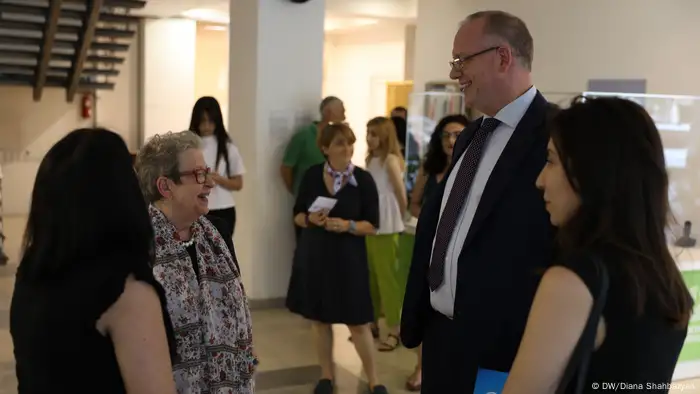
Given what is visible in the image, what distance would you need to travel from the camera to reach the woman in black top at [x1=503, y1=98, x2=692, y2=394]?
50.6 inches

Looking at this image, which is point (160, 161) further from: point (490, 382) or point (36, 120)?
point (36, 120)

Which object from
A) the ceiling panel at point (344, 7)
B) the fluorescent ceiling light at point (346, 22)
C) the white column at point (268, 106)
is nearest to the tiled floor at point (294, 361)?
the white column at point (268, 106)

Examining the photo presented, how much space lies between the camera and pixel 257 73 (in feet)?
18.4

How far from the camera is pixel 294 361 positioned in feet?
15.4

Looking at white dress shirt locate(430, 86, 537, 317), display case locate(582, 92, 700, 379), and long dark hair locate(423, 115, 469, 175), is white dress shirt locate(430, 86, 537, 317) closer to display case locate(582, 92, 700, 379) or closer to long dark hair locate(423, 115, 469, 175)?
long dark hair locate(423, 115, 469, 175)

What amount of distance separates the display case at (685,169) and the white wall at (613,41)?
4.93 feet

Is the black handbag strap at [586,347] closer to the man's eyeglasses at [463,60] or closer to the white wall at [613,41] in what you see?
the man's eyeglasses at [463,60]

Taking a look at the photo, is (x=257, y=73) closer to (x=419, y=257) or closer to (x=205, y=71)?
(x=419, y=257)

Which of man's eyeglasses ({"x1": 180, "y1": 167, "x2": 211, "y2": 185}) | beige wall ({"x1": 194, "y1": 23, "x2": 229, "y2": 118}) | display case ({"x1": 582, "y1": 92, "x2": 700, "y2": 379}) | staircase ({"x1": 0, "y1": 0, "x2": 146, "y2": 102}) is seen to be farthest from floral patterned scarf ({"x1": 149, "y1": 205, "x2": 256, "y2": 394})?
beige wall ({"x1": 194, "y1": 23, "x2": 229, "y2": 118})

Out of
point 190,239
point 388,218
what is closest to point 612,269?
point 190,239

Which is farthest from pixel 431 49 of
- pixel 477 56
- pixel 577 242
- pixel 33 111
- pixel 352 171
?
pixel 577 242

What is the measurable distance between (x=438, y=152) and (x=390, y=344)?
146 cm

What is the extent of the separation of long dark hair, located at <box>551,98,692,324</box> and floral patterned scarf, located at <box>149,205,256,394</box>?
1050 mm

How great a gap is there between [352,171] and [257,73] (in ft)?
6.19
